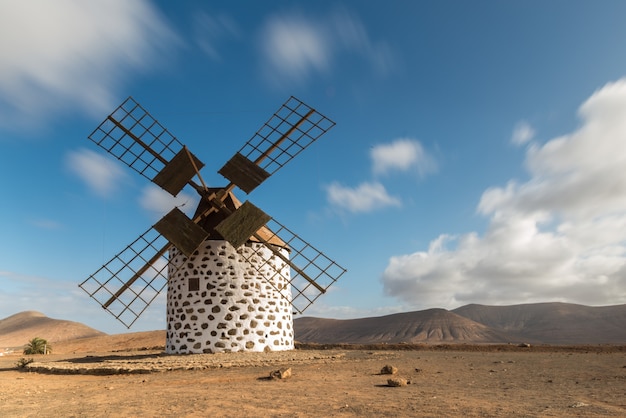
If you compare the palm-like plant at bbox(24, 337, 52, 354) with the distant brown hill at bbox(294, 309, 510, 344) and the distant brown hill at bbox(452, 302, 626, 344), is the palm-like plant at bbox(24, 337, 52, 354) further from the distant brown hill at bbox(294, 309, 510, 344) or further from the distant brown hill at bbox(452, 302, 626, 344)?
the distant brown hill at bbox(452, 302, 626, 344)

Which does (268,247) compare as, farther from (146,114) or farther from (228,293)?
(146,114)

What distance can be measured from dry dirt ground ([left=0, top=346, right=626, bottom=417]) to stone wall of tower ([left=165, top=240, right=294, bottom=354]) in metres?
1.29

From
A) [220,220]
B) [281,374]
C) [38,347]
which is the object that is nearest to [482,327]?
[38,347]

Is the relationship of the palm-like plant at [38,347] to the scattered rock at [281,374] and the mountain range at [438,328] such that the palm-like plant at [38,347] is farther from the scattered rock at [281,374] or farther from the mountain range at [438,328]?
the scattered rock at [281,374]

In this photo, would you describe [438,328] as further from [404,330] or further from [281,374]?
[281,374]

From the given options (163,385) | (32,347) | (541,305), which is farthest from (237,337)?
(541,305)

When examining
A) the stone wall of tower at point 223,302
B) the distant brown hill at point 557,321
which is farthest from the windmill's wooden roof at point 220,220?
the distant brown hill at point 557,321

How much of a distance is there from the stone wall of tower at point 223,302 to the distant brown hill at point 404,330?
1509 inches

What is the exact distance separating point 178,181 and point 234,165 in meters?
1.99

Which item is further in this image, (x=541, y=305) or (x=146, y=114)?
(x=541, y=305)

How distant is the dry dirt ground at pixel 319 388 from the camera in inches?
233

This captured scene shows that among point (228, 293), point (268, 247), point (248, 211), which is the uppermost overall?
point (248, 211)

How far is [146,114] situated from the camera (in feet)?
56.9

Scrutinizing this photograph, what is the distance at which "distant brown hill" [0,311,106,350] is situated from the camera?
4681 centimetres
